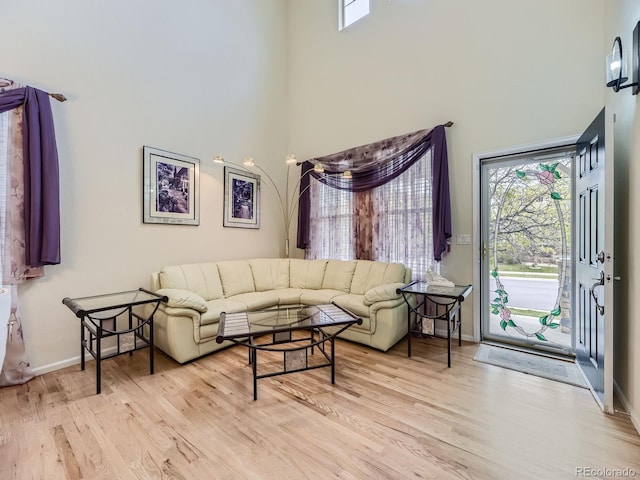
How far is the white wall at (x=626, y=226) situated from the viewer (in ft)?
5.86

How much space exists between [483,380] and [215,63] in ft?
15.6

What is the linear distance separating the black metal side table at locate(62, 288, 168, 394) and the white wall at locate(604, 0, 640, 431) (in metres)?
3.49

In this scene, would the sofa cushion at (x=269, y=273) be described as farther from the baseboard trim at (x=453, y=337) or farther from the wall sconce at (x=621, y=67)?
the wall sconce at (x=621, y=67)

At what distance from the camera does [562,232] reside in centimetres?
281

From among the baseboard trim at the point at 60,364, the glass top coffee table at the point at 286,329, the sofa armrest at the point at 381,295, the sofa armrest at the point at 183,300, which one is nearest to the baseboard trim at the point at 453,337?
the sofa armrest at the point at 381,295

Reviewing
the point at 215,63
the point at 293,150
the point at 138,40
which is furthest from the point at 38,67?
the point at 293,150

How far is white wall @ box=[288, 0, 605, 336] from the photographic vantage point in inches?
104

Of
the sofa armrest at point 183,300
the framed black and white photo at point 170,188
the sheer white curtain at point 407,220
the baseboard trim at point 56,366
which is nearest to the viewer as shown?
the baseboard trim at point 56,366

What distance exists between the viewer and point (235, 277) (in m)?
3.64

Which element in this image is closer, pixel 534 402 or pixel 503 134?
pixel 534 402

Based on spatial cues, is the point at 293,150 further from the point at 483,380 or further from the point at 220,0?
the point at 483,380

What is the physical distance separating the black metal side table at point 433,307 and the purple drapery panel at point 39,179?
3.19 m

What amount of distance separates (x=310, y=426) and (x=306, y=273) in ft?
7.90

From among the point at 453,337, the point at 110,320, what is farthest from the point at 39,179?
the point at 453,337
